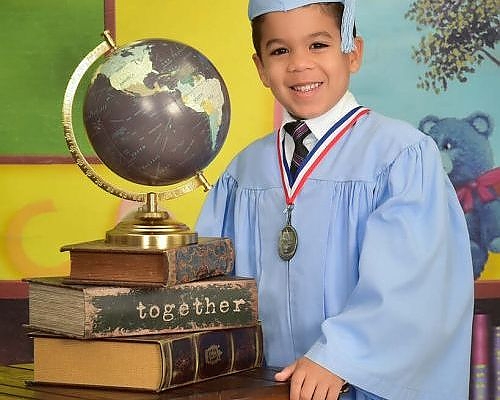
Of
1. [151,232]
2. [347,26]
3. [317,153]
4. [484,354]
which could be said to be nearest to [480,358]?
[484,354]

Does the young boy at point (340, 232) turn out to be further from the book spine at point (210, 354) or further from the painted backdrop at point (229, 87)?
the painted backdrop at point (229, 87)

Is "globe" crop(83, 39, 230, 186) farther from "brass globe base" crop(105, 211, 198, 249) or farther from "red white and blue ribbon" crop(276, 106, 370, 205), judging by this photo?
"red white and blue ribbon" crop(276, 106, 370, 205)

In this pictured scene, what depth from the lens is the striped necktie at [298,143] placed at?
2.64 m

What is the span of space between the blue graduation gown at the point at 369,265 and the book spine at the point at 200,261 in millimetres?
240

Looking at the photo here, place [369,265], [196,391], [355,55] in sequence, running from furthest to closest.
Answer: [355,55] < [369,265] < [196,391]

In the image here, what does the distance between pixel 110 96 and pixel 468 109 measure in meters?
1.96

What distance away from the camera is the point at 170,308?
219 centimetres

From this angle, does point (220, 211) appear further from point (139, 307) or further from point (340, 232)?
point (139, 307)

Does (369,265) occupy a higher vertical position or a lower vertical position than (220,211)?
lower

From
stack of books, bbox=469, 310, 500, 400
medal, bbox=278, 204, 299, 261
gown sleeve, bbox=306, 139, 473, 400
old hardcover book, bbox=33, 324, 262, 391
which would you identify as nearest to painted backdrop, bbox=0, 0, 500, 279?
stack of books, bbox=469, 310, 500, 400

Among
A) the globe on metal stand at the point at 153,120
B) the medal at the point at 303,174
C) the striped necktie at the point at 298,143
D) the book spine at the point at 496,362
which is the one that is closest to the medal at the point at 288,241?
the medal at the point at 303,174

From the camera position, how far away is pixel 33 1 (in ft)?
12.5

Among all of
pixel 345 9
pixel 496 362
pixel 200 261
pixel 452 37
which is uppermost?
pixel 452 37

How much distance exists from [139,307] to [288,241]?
0.51 metres
